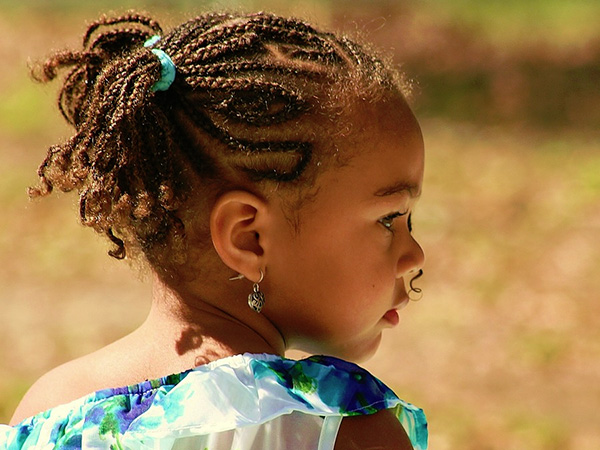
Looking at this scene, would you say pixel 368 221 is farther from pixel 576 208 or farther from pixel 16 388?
pixel 576 208

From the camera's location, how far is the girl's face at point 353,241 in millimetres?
1892

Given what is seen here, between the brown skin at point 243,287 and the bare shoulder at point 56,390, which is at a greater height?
the brown skin at point 243,287

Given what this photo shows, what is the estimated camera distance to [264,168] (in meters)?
1.86

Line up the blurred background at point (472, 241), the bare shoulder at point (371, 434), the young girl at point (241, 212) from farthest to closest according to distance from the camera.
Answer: the blurred background at point (472, 241) → the young girl at point (241, 212) → the bare shoulder at point (371, 434)

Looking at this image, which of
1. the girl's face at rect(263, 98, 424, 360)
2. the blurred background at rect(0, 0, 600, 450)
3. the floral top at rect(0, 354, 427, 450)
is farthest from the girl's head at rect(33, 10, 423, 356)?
the blurred background at rect(0, 0, 600, 450)

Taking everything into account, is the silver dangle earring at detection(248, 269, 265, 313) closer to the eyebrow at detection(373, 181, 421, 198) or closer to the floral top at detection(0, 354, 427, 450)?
the floral top at detection(0, 354, 427, 450)

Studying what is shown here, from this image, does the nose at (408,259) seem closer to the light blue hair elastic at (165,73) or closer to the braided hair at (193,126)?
the braided hair at (193,126)

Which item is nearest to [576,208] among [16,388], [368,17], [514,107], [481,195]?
[481,195]

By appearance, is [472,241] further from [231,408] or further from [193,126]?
[231,408]

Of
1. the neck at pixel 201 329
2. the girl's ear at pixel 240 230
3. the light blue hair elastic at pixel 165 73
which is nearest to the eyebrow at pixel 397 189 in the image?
the girl's ear at pixel 240 230

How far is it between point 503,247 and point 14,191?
11.6 feet

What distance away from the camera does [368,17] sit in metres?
10.2

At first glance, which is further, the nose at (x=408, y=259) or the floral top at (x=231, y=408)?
the nose at (x=408, y=259)

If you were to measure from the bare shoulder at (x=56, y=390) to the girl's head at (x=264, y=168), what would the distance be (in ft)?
0.86
